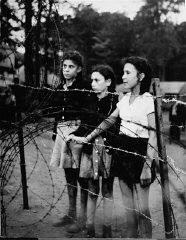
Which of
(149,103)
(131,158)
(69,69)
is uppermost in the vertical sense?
(69,69)

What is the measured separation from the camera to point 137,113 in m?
3.30

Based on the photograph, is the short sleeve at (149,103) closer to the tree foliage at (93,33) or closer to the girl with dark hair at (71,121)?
the tree foliage at (93,33)

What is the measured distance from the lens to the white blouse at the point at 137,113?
10.8ft

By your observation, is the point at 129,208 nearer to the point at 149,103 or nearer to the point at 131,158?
the point at 131,158

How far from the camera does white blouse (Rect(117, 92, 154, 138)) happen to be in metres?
3.28

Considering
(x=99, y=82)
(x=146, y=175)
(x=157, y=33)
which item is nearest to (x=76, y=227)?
(x=146, y=175)

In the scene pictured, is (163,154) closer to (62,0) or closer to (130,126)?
(130,126)

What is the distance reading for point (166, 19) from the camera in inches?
143

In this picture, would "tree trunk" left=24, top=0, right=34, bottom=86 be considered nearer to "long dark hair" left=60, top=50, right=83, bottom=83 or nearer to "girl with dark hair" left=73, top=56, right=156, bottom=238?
"long dark hair" left=60, top=50, right=83, bottom=83

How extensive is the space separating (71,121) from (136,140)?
644mm

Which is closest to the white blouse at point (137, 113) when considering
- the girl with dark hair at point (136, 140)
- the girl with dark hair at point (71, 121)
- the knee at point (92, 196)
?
the girl with dark hair at point (136, 140)

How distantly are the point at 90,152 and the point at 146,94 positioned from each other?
743 millimetres

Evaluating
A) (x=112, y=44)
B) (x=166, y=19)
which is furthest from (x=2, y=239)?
(x=166, y=19)

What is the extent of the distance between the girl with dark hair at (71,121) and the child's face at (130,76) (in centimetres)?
40
